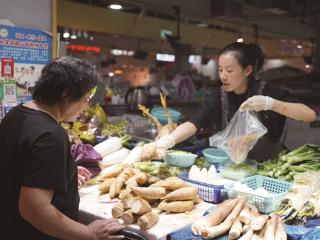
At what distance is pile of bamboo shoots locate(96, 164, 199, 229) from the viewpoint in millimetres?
2094

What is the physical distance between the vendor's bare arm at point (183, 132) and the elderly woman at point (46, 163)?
1444 millimetres

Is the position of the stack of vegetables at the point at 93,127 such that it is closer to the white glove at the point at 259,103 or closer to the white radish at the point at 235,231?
the white glove at the point at 259,103

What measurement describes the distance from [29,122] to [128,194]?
31.9 inches

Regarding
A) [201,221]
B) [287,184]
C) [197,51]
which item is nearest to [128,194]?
[201,221]

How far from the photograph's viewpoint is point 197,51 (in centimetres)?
1748

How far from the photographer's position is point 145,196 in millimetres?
2273

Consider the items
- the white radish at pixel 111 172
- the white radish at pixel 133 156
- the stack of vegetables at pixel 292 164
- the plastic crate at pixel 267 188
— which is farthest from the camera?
the white radish at pixel 133 156

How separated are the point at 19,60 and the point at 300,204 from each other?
2.54 metres

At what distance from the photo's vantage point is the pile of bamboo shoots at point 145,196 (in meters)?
2.09

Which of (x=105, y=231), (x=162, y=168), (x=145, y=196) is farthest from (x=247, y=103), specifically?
(x=105, y=231)

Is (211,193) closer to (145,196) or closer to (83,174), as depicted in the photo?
(145,196)

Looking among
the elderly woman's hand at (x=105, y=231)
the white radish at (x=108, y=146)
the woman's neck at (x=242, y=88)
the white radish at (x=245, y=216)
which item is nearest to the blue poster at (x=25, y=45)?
the white radish at (x=108, y=146)

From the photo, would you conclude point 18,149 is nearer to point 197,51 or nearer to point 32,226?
point 32,226

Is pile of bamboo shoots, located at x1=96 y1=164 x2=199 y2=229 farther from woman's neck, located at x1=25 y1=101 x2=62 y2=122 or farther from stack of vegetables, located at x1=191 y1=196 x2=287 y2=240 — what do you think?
woman's neck, located at x1=25 y1=101 x2=62 y2=122
